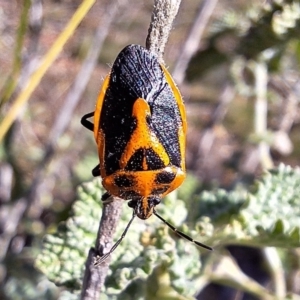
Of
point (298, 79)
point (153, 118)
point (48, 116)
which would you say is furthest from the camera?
point (48, 116)

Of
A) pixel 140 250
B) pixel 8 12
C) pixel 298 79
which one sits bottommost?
pixel 140 250

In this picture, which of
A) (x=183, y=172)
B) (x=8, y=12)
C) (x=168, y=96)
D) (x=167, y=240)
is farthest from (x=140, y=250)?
(x=8, y=12)

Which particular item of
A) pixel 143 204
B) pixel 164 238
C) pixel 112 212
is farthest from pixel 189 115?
pixel 112 212

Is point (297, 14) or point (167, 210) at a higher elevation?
point (297, 14)

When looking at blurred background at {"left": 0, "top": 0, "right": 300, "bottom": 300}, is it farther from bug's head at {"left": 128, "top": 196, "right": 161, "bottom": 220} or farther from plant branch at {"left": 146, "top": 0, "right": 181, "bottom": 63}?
plant branch at {"left": 146, "top": 0, "right": 181, "bottom": 63}

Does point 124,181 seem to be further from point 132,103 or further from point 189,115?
point 189,115

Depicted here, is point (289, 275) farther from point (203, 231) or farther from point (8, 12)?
point (8, 12)

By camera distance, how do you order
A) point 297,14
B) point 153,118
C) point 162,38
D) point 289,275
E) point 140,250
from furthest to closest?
point 289,275, point 297,14, point 140,250, point 153,118, point 162,38
